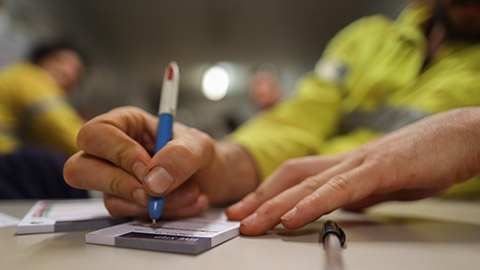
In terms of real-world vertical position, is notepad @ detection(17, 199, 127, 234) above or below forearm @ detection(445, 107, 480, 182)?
below

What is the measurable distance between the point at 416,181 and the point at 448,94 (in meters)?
0.31

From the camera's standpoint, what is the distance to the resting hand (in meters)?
0.29

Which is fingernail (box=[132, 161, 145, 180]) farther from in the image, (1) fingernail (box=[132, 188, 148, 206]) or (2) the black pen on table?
(2) the black pen on table

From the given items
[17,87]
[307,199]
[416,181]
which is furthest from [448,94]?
[17,87]

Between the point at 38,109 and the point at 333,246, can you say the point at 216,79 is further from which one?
the point at 333,246

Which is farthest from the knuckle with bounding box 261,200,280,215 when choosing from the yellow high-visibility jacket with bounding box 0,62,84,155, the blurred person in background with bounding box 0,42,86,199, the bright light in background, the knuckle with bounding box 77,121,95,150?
the bright light in background

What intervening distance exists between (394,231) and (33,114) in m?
1.66

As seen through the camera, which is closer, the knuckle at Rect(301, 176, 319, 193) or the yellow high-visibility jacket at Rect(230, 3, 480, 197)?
the knuckle at Rect(301, 176, 319, 193)

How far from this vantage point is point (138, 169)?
1.04ft

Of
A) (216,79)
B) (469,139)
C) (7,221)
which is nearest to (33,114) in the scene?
(7,221)

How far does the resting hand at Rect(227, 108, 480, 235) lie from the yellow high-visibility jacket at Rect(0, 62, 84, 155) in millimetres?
1333

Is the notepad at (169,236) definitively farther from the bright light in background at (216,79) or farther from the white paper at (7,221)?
the bright light in background at (216,79)

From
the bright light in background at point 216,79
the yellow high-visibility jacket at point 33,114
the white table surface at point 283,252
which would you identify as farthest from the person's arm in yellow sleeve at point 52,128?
the bright light in background at point 216,79

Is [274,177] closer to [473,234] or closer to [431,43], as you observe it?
[473,234]
